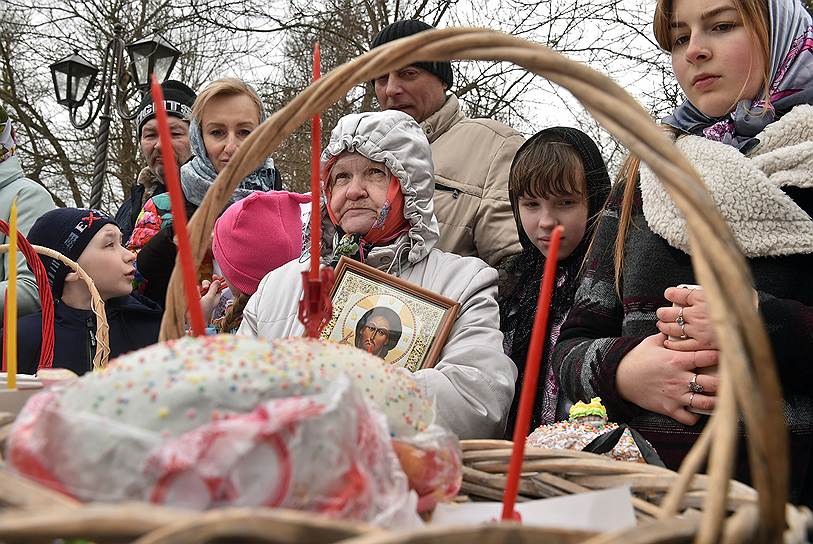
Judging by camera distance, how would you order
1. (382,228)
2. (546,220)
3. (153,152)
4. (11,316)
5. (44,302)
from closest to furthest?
(11,316) → (44,302) → (382,228) → (546,220) → (153,152)

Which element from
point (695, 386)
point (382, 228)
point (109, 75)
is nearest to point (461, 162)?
point (382, 228)

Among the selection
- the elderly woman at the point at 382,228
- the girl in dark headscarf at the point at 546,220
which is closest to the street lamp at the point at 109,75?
the elderly woman at the point at 382,228

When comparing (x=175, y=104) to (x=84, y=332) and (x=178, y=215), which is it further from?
(x=178, y=215)

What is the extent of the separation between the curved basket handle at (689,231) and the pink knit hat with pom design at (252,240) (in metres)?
1.46

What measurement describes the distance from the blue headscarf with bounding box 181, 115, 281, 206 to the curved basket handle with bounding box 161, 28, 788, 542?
5.84 feet

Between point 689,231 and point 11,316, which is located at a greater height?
point 689,231

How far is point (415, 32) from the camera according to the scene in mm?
3090

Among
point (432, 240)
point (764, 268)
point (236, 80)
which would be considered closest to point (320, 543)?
point (764, 268)

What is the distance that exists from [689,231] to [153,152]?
3114 millimetres

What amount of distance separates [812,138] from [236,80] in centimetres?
217

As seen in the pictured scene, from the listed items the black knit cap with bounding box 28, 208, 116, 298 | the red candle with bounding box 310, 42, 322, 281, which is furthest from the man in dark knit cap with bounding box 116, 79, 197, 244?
the red candle with bounding box 310, 42, 322, 281

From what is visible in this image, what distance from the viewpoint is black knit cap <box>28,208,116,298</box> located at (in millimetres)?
2670

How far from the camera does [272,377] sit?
2.69ft

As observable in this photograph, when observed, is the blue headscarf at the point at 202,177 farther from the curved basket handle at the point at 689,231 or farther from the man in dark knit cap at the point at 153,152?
the curved basket handle at the point at 689,231
